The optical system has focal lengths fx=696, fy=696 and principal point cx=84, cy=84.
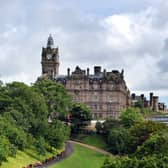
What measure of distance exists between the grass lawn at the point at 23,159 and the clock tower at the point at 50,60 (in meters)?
78.7

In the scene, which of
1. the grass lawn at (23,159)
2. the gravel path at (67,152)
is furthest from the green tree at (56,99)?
the grass lawn at (23,159)

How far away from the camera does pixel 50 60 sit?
18825 centimetres

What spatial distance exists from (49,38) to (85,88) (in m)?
26.6

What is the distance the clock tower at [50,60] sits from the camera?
186625 millimetres

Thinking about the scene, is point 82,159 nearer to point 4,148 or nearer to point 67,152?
point 67,152

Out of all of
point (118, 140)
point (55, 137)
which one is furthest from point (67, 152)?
point (118, 140)

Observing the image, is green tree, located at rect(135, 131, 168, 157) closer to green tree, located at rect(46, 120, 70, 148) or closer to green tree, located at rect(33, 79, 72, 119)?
green tree, located at rect(46, 120, 70, 148)

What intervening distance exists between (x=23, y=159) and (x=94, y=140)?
1700 inches

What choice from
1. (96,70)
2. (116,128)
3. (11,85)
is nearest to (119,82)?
(96,70)

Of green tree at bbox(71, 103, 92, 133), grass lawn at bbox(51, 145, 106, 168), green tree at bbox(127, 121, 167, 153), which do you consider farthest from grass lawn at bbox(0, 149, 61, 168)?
green tree at bbox(71, 103, 92, 133)

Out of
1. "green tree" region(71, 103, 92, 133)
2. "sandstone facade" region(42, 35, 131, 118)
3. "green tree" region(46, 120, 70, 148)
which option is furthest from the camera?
"sandstone facade" region(42, 35, 131, 118)

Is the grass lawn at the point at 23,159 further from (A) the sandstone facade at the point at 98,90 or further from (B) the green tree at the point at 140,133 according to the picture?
(A) the sandstone facade at the point at 98,90

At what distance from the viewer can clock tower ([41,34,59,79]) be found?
186625 millimetres

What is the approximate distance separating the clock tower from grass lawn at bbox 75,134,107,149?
157 feet
